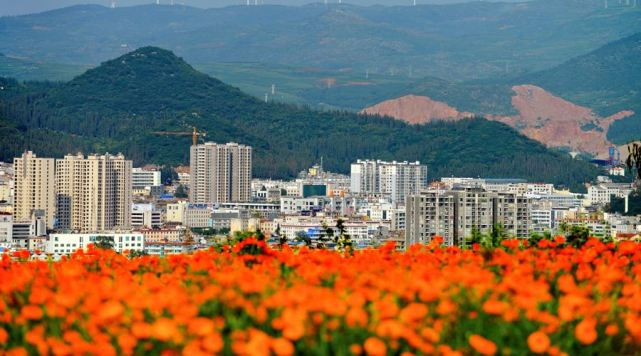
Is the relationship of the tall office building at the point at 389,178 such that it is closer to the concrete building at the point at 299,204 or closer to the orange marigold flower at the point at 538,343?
the concrete building at the point at 299,204

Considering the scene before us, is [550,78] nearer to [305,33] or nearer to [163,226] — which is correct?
[305,33]

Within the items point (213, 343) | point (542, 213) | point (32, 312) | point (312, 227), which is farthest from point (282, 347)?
point (542, 213)

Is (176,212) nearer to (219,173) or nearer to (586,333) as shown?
(219,173)

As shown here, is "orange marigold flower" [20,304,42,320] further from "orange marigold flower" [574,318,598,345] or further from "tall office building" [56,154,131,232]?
"tall office building" [56,154,131,232]

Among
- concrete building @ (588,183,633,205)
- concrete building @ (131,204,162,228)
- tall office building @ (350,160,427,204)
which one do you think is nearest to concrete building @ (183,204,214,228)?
concrete building @ (131,204,162,228)

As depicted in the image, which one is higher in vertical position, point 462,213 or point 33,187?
point 33,187

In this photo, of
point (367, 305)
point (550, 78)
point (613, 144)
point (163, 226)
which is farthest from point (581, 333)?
point (550, 78)
